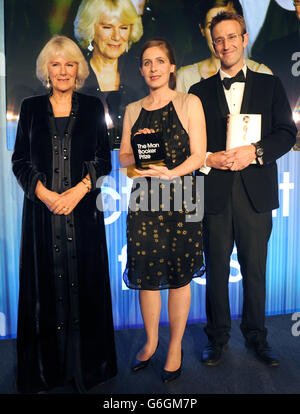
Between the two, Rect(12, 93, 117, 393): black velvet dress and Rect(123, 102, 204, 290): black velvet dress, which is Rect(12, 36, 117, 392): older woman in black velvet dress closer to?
Rect(12, 93, 117, 393): black velvet dress

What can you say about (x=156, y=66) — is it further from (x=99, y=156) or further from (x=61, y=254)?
(x=61, y=254)

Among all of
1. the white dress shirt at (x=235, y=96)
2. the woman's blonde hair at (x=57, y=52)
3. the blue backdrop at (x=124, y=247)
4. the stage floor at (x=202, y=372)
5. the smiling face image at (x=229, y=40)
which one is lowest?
the stage floor at (x=202, y=372)

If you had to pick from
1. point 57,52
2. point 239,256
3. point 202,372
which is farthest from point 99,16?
point 202,372

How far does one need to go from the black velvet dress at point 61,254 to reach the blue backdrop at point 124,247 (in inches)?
31.9

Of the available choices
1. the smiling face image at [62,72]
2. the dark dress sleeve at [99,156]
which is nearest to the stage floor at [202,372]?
the dark dress sleeve at [99,156]

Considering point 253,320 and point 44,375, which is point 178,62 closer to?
point 253,320

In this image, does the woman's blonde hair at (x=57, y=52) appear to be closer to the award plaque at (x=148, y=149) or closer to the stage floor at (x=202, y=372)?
the award plaque at (x=148, y=149)

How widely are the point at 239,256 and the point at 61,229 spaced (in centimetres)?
115

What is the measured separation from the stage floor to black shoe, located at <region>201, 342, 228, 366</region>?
4cm

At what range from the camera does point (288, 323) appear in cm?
291

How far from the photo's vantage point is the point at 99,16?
8.63ft

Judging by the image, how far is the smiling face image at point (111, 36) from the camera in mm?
2641
